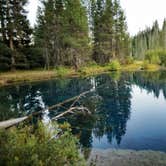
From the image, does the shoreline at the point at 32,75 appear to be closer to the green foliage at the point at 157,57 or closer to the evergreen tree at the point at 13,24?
the evergreen tree at the point at 13,24

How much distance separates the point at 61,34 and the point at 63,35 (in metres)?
0.37

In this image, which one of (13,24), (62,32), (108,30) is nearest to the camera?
(13,24)

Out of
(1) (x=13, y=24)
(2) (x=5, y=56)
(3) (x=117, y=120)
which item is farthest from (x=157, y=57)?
(3) (x=117, y=120)

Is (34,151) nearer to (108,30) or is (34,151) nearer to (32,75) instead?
(32,75)

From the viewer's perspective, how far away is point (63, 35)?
40406mm

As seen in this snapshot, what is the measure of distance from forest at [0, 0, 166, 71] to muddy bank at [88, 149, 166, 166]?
25.0 metres

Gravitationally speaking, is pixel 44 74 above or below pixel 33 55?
below

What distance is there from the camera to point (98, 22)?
54156mm

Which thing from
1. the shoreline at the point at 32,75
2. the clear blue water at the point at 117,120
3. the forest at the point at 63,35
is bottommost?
the clear blue water at the point at 117,120

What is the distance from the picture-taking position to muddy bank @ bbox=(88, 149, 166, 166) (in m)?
7.14

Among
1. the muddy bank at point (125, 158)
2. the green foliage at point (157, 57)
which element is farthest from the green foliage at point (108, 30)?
the muddy bank at point (125, 158)

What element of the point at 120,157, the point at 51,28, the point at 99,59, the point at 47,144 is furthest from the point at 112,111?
the point at 99,59

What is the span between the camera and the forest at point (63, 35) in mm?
33062

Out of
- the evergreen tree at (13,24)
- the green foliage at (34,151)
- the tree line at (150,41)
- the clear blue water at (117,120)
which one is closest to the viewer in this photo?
the green foliage at (34,151)
